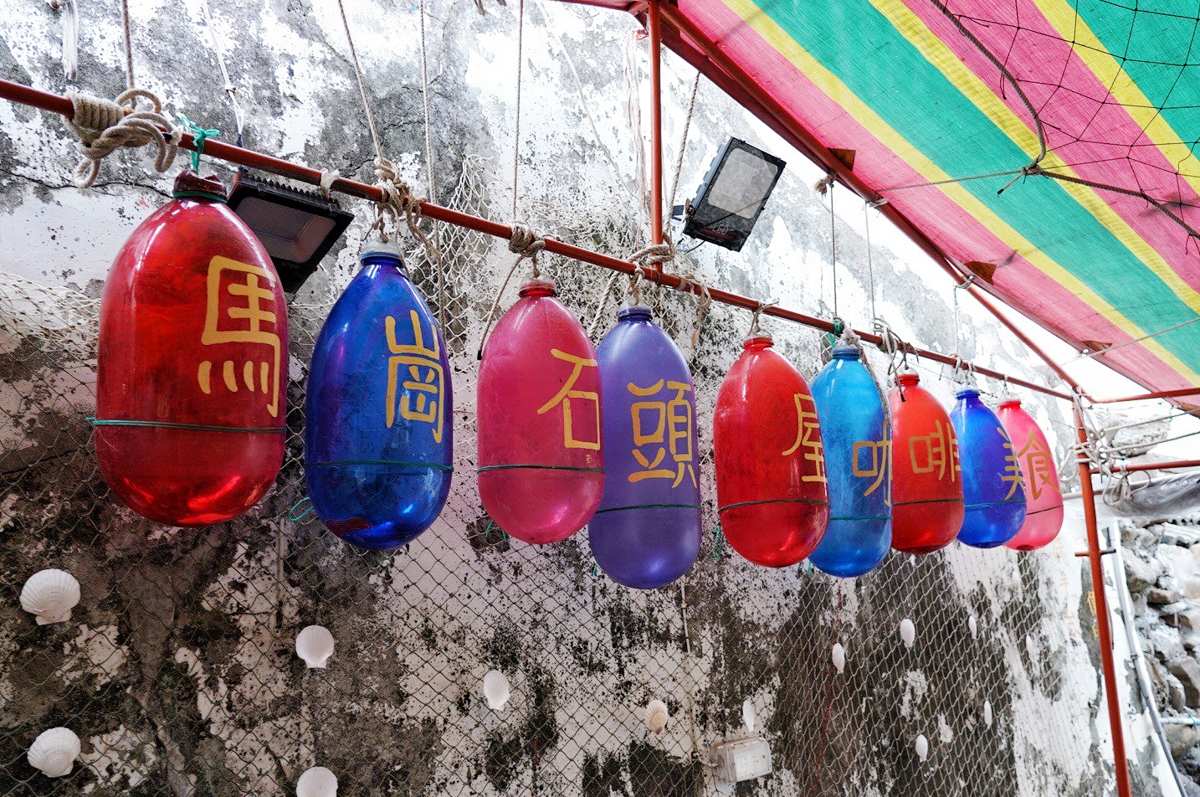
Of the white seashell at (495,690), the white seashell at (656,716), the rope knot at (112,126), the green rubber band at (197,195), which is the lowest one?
the white seashell at (656,716)

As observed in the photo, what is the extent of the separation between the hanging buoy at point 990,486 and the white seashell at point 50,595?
7.54 feet

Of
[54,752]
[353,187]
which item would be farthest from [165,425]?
[54,752]

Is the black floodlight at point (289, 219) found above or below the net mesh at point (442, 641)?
above

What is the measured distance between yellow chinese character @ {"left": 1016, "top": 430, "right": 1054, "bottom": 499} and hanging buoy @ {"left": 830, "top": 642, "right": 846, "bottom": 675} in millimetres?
884

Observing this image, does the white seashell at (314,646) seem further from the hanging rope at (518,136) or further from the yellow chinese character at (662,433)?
the hanging rope at (518,136)

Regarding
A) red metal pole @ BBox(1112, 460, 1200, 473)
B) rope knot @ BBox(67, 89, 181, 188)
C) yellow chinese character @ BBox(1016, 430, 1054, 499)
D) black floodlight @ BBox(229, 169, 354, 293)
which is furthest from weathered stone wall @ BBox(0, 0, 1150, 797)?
red metal pole @ BBox(1112, 460, 1200, 473)

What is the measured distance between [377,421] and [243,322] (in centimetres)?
26

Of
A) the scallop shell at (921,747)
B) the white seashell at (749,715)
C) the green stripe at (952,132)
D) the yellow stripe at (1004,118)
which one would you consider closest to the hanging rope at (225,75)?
the green stripe at (952,132)

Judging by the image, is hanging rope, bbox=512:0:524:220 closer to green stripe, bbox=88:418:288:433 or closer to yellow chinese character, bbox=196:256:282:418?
yellow chinese character, bbox=196:256:282:418

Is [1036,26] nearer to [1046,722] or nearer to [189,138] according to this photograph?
[189,138]

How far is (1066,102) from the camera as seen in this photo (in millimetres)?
2094

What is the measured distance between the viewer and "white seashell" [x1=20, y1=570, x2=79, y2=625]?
1.44m

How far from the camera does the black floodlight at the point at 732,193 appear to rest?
2.49 meters

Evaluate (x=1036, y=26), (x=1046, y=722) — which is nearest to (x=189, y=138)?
(x=1036, y=26)
